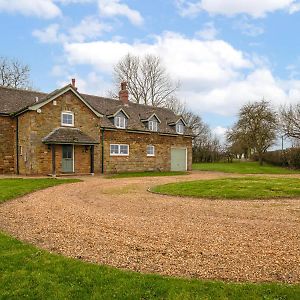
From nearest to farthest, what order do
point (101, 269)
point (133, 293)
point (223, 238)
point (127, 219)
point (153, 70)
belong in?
point (133, 293), point (101, 269), point (223, 238), point (127, 219), point (153, 70)

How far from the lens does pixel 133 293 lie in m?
4.62

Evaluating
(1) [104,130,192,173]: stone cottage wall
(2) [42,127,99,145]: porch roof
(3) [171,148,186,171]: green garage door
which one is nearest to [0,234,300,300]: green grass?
(2) [42,127,99,145]: porch roof

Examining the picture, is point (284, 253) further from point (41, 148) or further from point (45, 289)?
point (41, 148)

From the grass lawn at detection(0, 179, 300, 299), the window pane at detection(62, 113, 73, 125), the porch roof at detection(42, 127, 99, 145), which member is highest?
the window pane at detection(62, 113, 73, 125)

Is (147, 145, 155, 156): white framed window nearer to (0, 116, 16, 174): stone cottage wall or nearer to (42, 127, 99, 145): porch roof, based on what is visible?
(42, 127, 99, 145): porch roof

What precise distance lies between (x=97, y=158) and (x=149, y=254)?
22.7 m

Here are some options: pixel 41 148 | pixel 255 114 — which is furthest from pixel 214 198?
pixel 255 114

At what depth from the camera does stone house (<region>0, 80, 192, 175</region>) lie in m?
24.9

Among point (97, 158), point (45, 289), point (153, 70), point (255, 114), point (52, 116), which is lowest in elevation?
point (45, 289)

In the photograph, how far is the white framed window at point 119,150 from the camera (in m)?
29.8

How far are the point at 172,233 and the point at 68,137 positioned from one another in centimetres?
1907

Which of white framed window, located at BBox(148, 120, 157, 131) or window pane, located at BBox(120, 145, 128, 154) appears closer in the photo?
window pane, located at BBox(120, 145, 128, 154)

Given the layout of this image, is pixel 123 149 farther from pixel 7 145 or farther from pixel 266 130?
pixel 266 130

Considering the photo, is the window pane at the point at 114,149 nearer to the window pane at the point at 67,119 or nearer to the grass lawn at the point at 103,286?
the window pane at the point at 67,119
